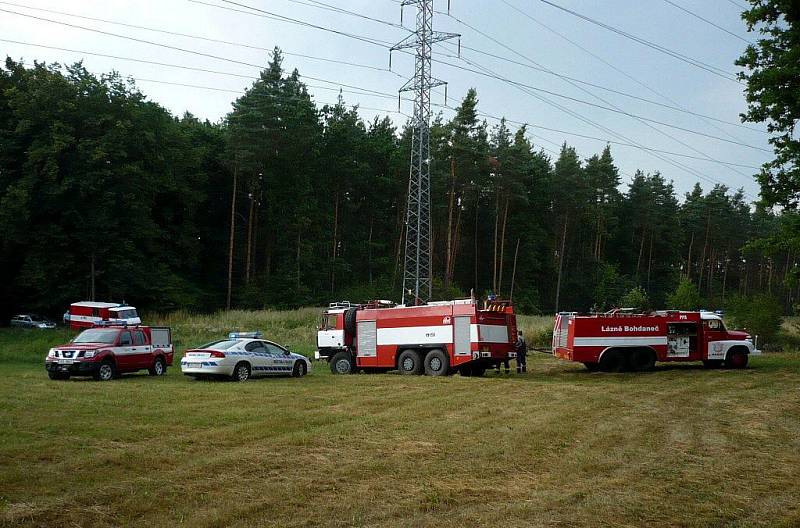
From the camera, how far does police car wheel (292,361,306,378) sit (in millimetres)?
26498

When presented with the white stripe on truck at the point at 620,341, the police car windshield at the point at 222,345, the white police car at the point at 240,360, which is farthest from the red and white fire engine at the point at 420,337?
the police car windshield at the point at 222,345

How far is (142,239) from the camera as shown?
201 ft

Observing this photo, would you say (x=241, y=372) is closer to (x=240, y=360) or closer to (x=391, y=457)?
(x=240, y=360)

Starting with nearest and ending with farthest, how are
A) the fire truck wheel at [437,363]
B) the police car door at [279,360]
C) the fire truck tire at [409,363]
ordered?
the police car door at [279,360] < the fire truck wheel at [437,363] < the fire truck tire at [409,363]

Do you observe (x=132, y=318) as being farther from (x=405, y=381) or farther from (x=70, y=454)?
(x=70, y=454)

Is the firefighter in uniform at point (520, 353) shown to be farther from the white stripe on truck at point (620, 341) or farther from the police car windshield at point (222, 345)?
the police car windshield at point (222, 345)

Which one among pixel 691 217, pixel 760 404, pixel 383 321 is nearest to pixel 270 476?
pixel 760 404

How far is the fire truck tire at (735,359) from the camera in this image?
31.8m

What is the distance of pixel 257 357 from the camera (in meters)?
25.0

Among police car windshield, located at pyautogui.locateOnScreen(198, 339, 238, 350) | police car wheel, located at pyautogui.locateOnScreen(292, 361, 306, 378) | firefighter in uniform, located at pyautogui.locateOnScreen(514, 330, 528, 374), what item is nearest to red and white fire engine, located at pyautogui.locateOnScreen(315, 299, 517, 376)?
firefighter in uniform, located at pyautogui.locateOnScreen(514, 330, 528, 374)

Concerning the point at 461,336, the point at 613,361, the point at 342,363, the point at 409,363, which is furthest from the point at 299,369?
the point at 613,361

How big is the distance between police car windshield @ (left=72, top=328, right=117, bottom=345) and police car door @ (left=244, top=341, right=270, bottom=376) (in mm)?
4417

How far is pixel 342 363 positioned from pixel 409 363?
2.99 meters

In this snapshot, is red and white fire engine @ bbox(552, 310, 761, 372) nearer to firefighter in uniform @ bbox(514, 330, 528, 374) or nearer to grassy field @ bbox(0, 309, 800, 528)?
firefighter in uniform @ bbox(514, 330, 528, 374)
